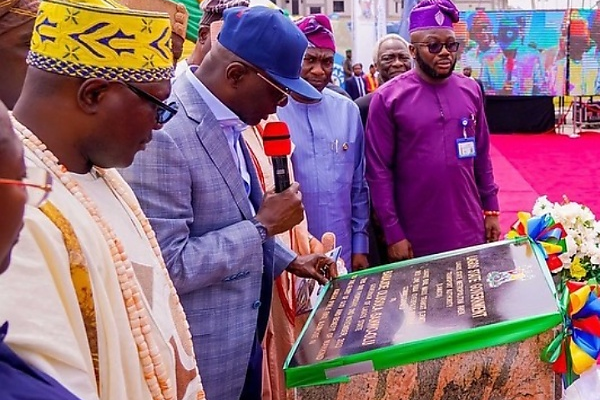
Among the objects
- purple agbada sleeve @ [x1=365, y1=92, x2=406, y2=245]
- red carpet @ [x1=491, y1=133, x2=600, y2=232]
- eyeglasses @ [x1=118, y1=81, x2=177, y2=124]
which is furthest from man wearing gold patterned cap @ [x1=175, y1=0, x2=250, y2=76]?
red carpet @ [x1=491, y1=133, x2=600, y2=232]

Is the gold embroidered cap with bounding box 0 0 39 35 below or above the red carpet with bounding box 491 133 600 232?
above

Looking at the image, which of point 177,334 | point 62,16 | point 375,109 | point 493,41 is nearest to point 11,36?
point 62,16

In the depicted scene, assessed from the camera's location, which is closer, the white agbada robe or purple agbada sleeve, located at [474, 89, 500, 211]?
the white agbada robe

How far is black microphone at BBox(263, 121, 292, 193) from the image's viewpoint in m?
2.04

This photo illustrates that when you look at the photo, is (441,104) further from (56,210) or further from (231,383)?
(56,210)

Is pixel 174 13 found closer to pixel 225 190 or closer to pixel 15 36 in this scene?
pixel 225 190

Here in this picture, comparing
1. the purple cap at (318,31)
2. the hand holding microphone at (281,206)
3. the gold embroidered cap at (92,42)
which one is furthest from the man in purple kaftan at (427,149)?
the gold embroidered cap at (92,42)

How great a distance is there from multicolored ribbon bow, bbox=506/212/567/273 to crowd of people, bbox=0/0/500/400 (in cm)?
61

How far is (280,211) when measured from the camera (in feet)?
6.50

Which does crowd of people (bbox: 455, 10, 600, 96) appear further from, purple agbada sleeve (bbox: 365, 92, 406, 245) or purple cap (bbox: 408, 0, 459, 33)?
purple agbada sleeve (bbox: 365, 92, 406, 245)

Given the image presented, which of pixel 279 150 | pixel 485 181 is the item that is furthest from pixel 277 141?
pixel 485 181

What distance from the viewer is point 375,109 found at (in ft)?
11.0

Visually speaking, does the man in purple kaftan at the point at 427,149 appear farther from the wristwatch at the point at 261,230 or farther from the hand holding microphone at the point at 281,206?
the wristwatch at the point at 261,230

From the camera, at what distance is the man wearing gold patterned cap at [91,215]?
1.01m
